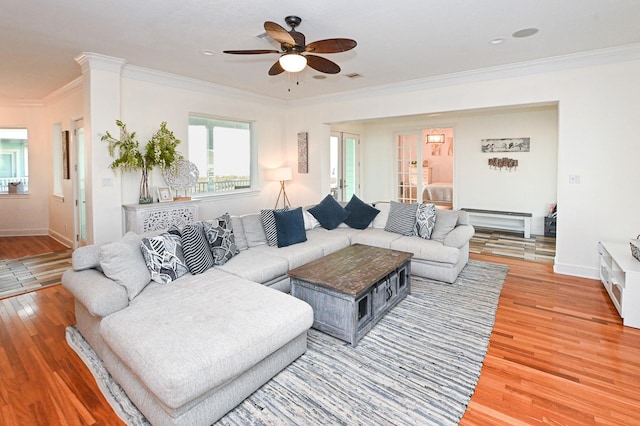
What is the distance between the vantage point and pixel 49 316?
3.35m

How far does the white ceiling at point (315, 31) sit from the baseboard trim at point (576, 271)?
2.66 m

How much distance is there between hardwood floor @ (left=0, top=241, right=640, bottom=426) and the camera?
2.03 metres

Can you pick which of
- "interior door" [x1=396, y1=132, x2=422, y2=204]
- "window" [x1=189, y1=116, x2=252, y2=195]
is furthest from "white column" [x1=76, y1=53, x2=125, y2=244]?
"interior door" [x1=396, y1=132, x2=422, y2=204]

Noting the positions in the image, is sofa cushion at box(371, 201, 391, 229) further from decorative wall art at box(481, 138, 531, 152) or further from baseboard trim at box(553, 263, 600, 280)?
decorative wall art at box(481, 138, 531, 152)

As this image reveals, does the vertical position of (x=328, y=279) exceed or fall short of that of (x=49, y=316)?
it exceeds it

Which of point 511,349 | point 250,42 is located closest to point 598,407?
point 511,349

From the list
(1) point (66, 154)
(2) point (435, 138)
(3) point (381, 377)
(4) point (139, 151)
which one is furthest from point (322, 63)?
(2) point (435, 138)

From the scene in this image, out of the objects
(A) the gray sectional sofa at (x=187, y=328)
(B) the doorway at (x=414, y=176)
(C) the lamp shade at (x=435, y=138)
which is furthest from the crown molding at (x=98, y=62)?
(C) the lamp shade at (x=435, y=138)

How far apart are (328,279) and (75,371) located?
77.6 inches

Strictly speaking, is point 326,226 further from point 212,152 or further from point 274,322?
Result: point 274,322

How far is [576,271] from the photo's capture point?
4.45 m

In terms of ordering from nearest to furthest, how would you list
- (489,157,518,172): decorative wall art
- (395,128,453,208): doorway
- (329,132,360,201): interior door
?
1. (489,157,518,172): decorative wall art
2. (329,132,360,201): interior door
3. (395,128,453,208): doorway

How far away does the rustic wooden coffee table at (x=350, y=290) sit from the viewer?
279 cm

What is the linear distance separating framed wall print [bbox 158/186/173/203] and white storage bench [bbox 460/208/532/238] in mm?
6022
